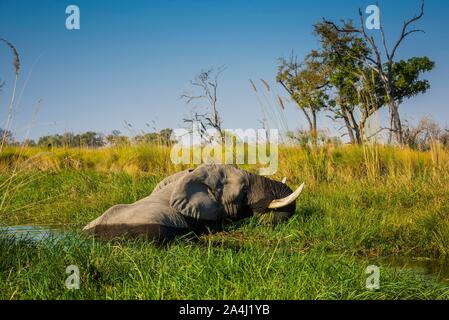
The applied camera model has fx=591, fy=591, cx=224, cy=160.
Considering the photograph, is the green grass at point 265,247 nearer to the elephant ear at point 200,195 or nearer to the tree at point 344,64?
the elephant ear at point 200,195

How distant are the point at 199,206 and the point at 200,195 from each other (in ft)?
0.42

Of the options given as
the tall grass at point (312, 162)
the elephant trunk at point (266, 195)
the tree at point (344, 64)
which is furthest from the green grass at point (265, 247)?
the tree at point (344, 64)

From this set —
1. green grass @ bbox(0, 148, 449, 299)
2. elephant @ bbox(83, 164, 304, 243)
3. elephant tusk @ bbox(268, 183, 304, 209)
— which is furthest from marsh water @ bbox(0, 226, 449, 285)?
elephant tusk @ bbox(268, 183, 304, 209)

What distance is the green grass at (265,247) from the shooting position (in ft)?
11.0

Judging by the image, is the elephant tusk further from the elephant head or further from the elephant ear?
the elephant ear

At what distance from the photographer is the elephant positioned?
18.2 feet

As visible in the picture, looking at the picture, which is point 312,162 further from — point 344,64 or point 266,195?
point 344,64

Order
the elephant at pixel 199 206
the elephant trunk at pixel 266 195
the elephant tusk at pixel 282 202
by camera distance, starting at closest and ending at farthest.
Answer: the elephant at pixel 199 206 < the elephant tusk at pixel 282 202 < the elephant trunk at pixel 266 195

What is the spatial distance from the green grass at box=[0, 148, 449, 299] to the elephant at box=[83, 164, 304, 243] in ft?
0.62

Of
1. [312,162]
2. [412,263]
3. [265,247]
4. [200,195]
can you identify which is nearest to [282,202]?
[200,195]

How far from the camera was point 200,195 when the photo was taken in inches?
229
